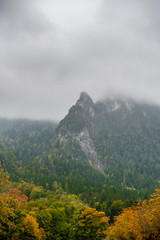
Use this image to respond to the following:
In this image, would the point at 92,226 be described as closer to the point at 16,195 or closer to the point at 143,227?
the point at 143,227

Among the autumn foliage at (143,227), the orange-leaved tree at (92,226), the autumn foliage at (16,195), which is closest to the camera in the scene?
the autumn foliage at (143,227)

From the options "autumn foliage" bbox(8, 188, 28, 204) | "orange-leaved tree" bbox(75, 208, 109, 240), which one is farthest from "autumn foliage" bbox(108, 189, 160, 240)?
"autumn foliage" bbox(8, 188, 28, 204)

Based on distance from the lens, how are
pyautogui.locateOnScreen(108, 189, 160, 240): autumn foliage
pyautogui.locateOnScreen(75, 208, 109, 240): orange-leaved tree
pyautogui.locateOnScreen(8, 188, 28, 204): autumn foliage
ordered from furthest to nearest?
pyautogui.locateOnScreen(8, 188, 28, 204): autumn foliage
pyautogui.locateOnScreen(75, 208, 109, 240): orange-leaved tree
pyautogui.locateOnScreen(108, 189, 160, 240): autumn foliage

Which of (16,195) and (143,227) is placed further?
(16,195)

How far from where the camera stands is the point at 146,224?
3161cm

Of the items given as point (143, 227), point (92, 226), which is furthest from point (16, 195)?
point (143, 227)

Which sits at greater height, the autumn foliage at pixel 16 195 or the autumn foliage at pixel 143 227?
the autumn foliage at pixel 143 227

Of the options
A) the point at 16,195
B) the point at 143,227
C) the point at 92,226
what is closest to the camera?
the point at 143,227

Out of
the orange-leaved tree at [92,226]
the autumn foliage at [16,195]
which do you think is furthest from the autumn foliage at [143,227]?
the autumn foliage at [16,195]

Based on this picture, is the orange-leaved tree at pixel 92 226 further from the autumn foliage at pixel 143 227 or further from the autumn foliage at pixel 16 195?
the autumn foliage at pixel 143 227

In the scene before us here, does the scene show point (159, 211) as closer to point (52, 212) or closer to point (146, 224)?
point (146, 224)

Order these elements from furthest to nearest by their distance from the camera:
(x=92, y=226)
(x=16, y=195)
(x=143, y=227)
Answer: (x=16, y=195), (x=92, y=226), (x=143, y=227)

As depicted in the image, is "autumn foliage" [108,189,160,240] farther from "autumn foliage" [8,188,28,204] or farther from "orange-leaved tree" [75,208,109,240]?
"autumn foliage" [8,188,28,204]

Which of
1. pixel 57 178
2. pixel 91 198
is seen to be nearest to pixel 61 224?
pixel 91 198
